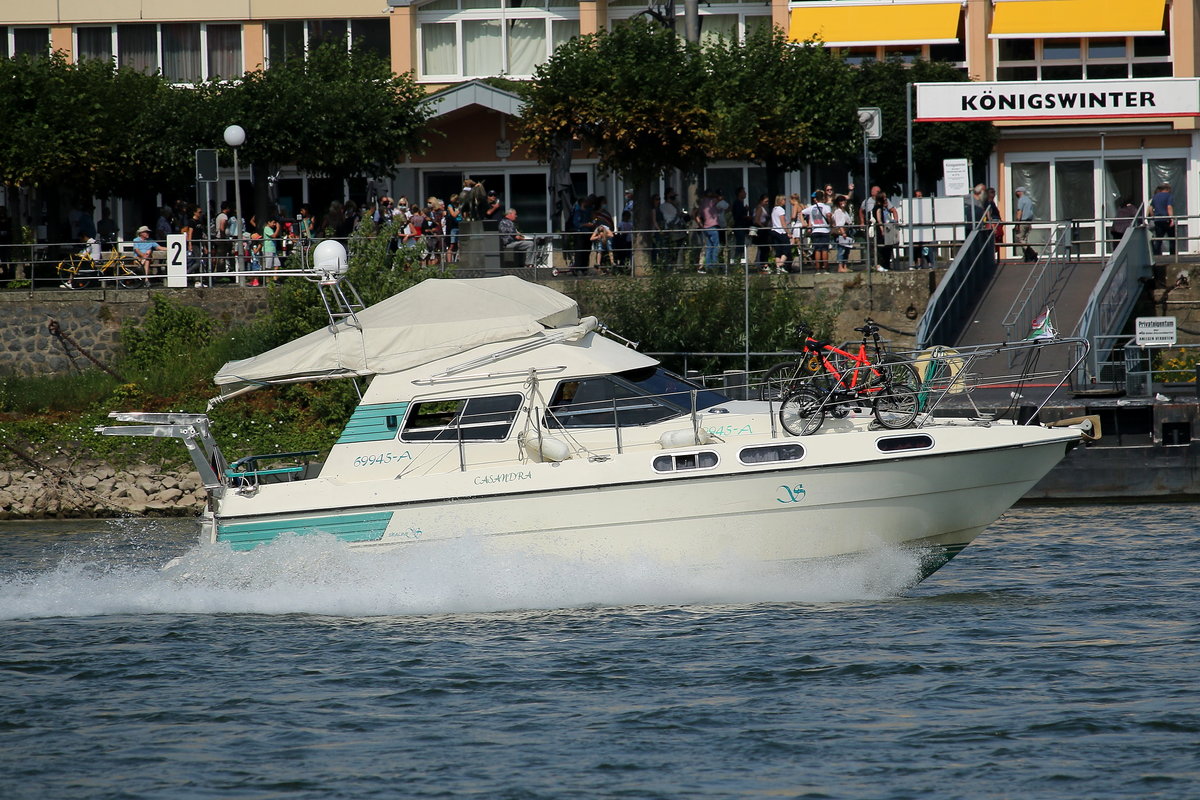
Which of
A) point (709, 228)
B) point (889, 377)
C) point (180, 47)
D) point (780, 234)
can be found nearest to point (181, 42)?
point (180, 47)

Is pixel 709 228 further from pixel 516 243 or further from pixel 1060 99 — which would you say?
pixel 1060 99

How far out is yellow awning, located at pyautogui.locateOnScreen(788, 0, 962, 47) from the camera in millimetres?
36031

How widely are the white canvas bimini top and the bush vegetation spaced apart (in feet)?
28.2

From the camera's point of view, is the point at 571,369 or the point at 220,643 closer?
the point at 220,643

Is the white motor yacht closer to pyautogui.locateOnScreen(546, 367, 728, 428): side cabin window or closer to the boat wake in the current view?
pyautogui.locateOnScreen(546, 367, 728, 428): side cabin window

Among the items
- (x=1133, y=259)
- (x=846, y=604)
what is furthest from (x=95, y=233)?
(x=846, y=604)

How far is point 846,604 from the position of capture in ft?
50.2

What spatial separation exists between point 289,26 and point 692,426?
27.0 meters

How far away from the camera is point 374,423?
1600 cm

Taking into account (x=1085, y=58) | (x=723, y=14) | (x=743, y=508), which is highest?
(x=723, y=14)

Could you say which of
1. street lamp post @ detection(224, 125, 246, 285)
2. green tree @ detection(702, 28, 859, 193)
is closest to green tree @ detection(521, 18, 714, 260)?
green tree @ detection(702, 28, 859, 193)

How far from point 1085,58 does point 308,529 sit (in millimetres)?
26469

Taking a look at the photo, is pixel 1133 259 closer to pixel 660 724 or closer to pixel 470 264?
pixel 470 264

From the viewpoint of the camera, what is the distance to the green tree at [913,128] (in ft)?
114
